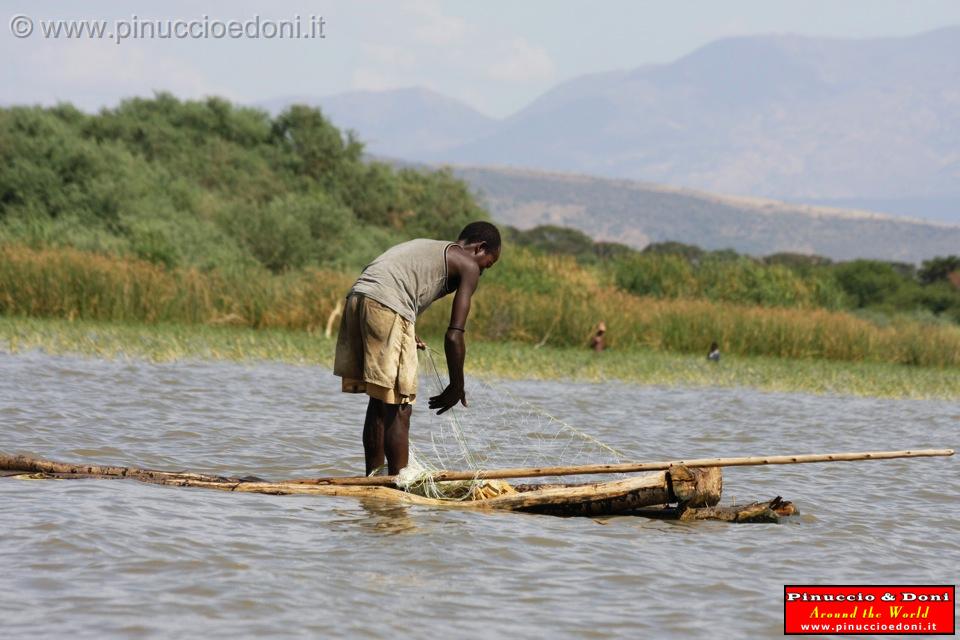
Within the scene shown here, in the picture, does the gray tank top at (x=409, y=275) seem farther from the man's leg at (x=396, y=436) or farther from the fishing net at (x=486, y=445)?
the fishing net at (x=486, y=445)

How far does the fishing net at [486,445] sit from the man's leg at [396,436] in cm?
8

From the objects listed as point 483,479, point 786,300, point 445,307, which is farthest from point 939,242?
point 483,479

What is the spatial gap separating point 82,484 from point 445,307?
14304 millimetres

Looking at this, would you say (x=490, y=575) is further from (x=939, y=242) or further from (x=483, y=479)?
(x=939, y=242)

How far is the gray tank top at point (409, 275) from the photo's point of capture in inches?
294

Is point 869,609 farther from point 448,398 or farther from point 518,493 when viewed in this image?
point 448,398

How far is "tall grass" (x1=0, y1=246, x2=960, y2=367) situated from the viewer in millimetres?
20672

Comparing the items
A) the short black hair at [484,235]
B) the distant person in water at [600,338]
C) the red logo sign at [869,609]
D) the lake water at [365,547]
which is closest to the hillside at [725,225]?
the distant person in water at [600,338]

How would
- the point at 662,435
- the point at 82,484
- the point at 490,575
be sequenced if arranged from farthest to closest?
the point at 662,435 < the point at 82,484 < the point at 490,575

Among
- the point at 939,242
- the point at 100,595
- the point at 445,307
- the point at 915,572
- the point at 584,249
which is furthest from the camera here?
the point at 939,242

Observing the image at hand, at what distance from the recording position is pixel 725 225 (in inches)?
7717

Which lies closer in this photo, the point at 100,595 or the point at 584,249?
the point at 100,595

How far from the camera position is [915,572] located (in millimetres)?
6820

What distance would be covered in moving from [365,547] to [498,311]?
1682 cm
